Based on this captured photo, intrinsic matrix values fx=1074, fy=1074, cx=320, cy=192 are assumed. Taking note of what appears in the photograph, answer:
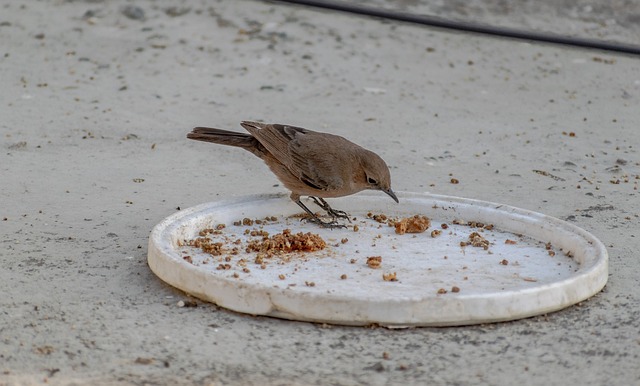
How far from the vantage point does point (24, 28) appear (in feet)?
33.4

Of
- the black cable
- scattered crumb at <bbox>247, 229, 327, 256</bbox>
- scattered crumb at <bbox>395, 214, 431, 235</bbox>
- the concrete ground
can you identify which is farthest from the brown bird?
the black cable

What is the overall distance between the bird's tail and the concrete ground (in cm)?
50

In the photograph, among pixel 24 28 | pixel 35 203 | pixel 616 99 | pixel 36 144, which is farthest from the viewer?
pixel 24 28

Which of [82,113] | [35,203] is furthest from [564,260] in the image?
[82,113]

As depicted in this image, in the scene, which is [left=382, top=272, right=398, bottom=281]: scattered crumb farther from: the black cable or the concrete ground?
the black cable

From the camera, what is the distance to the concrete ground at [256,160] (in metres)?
4.23

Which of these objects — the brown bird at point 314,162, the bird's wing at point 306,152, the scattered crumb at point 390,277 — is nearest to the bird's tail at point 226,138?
the brown bird at point 314,162

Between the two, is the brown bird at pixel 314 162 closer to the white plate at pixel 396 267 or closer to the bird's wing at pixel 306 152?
the bird's wing at pixel 306 152

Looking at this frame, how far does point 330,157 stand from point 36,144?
265cm

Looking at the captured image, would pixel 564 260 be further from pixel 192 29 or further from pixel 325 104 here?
pixel 192 29

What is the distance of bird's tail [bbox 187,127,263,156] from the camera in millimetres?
6219

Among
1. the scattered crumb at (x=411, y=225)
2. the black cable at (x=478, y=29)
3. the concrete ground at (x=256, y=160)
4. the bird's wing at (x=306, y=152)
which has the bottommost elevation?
the concrete ground at (x=256, y=160)

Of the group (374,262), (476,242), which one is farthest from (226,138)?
(476,242)

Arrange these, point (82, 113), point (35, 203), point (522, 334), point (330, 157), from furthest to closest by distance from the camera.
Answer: point (82, 113) → point (35, 203) → point (330, 157) → point (522, 334)
